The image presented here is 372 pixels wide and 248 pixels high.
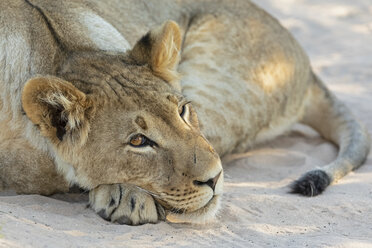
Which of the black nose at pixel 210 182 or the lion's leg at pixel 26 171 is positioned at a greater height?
the black nose at pixel 210 182

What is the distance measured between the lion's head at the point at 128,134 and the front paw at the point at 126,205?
54 mm

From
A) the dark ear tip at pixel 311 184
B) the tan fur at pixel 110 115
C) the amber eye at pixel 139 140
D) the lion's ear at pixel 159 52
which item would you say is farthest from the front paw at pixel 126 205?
the dark ear tip at pixel 311 184

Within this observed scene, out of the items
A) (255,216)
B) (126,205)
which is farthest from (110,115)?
(255,216)

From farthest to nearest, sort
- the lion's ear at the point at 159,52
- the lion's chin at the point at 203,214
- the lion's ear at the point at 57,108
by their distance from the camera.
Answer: the lion's ear at the point at 159,52, the lion's chin at the point at 203,214, the lion's ear at the point at 57,108

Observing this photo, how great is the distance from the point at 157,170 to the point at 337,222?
92 cm

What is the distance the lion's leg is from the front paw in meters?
0.32

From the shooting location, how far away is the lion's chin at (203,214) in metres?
2.86

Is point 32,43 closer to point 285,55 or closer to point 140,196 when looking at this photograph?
point 140,196

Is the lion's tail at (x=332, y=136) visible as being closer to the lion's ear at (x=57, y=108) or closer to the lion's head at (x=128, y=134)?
the lion's head at (x=128, y=134)

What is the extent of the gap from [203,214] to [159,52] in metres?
0.78

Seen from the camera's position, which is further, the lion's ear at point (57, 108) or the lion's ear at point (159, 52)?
the lion's ear at point (159, 52)

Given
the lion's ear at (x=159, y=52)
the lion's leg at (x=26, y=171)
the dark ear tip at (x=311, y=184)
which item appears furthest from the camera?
the dark ear tip at (x=311, y=184)

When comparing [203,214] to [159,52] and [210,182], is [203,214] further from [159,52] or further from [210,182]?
[159,52]

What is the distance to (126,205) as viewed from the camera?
2936 mm
